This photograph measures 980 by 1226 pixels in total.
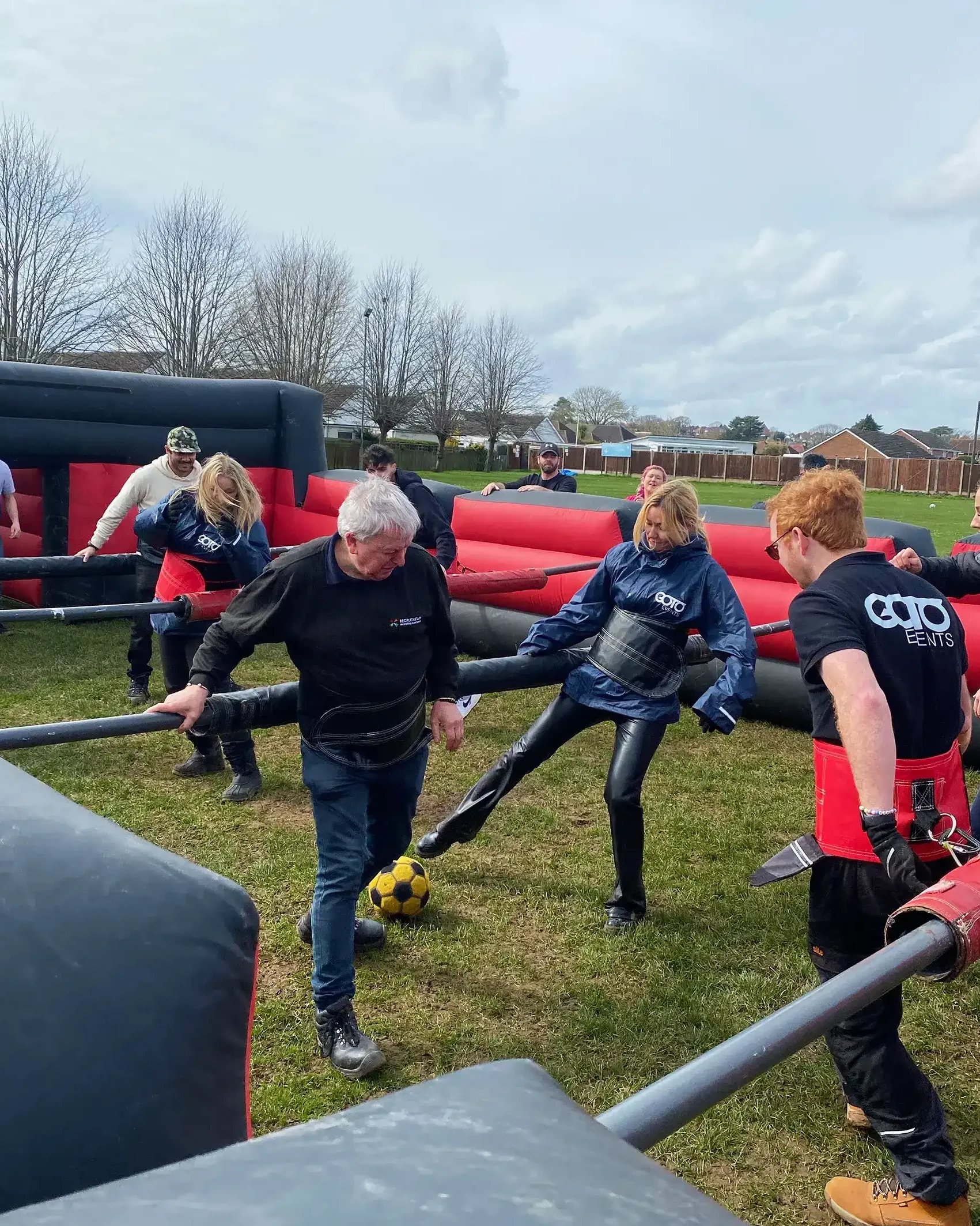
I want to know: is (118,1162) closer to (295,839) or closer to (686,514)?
(686,514)

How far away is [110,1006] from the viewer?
1.06 meters

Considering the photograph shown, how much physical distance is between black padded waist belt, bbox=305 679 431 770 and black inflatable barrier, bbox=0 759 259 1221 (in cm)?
208

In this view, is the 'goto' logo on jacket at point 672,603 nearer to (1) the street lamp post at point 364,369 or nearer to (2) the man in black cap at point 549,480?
(2) the man in black cap at point 549,480

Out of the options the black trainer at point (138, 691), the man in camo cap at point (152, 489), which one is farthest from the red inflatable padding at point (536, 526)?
the black trainer at point (138, 691)

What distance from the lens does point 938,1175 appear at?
2676 millimetres

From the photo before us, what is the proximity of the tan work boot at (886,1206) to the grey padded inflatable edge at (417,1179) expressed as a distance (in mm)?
2492

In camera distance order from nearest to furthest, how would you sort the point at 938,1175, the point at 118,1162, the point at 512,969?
1. the point at 118,1162
2. the point at 938,1175
3. the point at 512,969

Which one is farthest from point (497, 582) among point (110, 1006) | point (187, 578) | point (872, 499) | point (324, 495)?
point (872, 499)

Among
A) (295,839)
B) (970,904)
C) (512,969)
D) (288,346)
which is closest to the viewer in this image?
(970,904)

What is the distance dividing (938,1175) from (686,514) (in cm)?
264

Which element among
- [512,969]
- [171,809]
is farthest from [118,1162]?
[171,809]

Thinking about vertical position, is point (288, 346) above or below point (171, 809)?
above

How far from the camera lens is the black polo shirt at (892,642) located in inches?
101

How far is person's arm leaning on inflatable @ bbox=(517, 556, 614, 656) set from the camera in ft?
14.7
